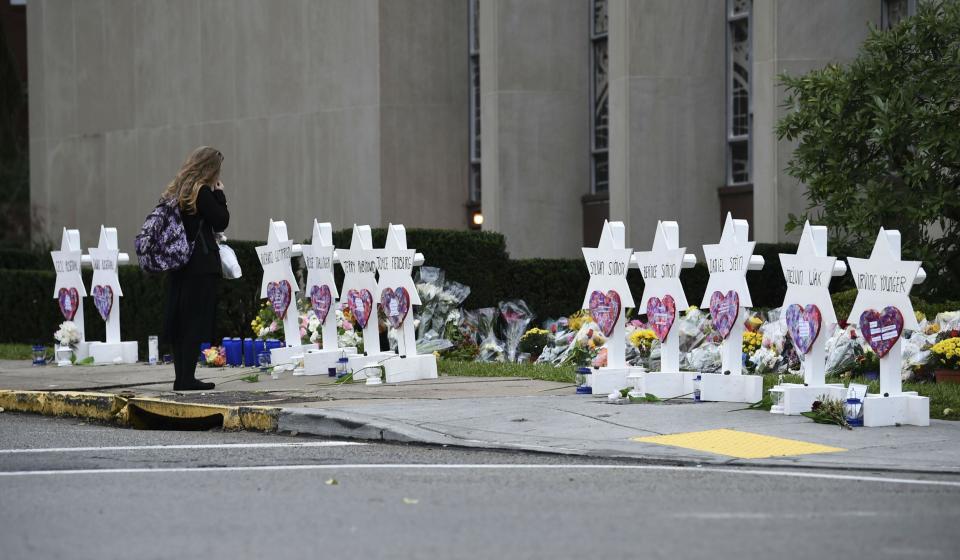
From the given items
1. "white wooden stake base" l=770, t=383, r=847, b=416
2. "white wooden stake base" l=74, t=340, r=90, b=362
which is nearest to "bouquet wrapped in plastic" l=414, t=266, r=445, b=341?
"white wooden stake base" l=74, t=340, r=90, b=362

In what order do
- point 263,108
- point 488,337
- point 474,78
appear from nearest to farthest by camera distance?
point 488,337
point 474,78
point 263,108

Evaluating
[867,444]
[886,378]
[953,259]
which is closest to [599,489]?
[867,444]

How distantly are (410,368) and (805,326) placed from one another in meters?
3.77

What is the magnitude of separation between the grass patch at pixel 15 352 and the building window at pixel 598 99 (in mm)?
9652

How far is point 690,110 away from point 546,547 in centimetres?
1640

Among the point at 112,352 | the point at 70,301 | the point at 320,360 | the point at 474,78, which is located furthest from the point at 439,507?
the point at 474,78

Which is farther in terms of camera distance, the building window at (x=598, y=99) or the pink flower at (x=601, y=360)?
the building window at (x=598, y=99)

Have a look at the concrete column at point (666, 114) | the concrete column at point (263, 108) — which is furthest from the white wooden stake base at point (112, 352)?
the concrete column at point (263, 108)

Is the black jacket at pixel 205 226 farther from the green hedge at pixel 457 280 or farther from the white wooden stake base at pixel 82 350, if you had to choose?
the green hedge at pixel 457 280

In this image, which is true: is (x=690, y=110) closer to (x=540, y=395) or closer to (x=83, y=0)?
(x=540, y=395)

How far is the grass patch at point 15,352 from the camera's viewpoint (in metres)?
17.3

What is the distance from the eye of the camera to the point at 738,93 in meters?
21.7

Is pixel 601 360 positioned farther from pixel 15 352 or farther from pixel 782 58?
pixel 15 352

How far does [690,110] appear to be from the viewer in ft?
70.7
